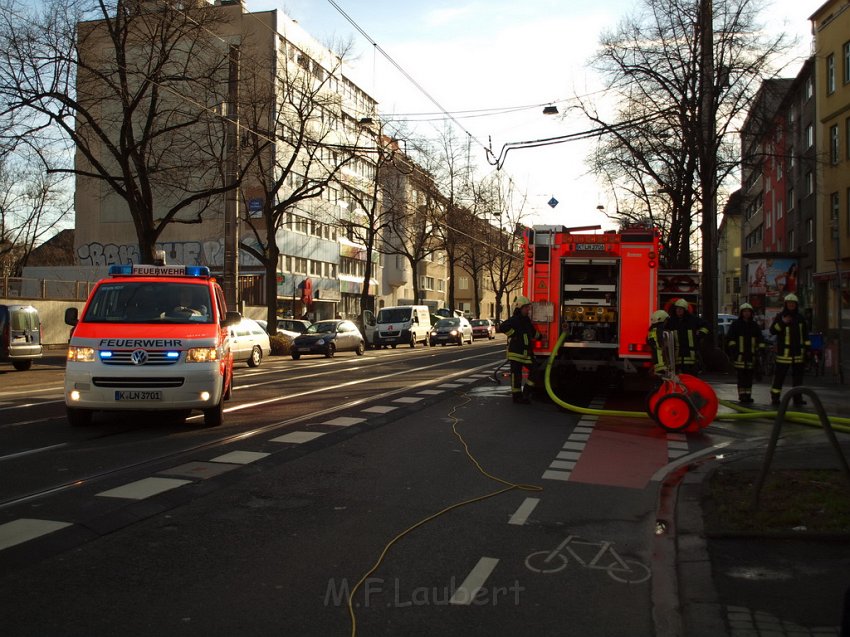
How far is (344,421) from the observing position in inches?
438

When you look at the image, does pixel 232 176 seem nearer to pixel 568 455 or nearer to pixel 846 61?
pixel 568 455

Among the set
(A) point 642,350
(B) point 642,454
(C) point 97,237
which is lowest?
(B) point 642,454

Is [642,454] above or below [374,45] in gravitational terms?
below

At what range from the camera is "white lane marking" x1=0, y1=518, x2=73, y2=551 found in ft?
17.3

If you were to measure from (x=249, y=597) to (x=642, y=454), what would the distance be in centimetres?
597

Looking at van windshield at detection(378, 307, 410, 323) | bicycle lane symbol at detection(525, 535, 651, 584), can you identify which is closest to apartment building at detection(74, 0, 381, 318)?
van windshield at detection(378, 307, 410, 323)

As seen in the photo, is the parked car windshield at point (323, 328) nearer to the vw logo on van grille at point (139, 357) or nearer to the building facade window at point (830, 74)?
the vw logo on van grille at point (139, 357)

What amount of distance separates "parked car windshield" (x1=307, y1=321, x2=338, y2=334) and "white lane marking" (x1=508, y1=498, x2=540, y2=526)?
2461cm

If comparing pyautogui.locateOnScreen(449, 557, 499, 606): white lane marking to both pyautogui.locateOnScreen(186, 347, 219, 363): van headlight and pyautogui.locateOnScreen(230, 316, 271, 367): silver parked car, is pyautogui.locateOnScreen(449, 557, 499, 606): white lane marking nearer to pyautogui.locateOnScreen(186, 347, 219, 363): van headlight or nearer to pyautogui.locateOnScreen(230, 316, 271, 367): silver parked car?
pyautogui.locateOnScreen(186, 347, 219, 363): van headlight

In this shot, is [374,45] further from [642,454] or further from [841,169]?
[841,169]

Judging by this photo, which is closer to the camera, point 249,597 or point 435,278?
point 249,597

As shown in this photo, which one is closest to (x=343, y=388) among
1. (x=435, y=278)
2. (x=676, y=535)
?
(x=676, y=535)

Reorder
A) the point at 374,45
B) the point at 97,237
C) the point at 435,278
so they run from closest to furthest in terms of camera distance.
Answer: the point at 374,45 < the point at 97,237 < the point at 435,278

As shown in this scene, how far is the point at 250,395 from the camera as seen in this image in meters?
14.6
